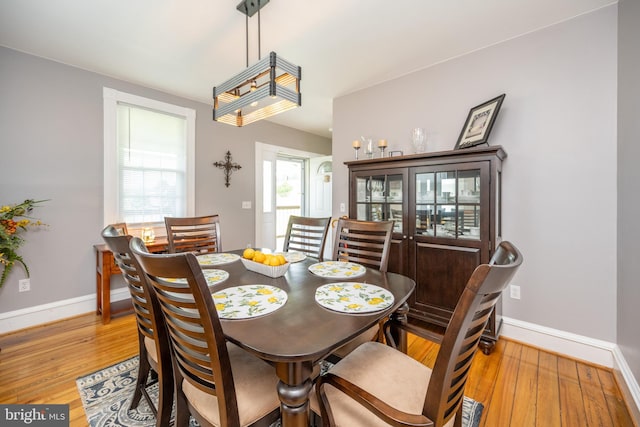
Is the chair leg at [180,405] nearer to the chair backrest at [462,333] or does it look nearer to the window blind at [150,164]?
the chair backrest at [462,333]

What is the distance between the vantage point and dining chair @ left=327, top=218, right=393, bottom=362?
1.83 m

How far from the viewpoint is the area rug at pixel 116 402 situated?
1.48 m

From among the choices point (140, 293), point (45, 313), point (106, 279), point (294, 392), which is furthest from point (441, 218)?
point (45, 313)

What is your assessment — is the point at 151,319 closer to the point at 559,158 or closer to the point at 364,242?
the point at 364,242

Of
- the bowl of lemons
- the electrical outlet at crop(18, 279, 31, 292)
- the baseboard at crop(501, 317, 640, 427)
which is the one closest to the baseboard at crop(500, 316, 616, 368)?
the baseboard at crop(501, 317, 640, 427)

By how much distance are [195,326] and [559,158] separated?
2.74m

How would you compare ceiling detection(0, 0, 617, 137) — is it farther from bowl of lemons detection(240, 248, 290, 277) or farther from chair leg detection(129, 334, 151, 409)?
chair leg detection(129, 334, 151, 409)

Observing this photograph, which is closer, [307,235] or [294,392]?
[294,392]

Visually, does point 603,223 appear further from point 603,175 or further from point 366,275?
point 366,275

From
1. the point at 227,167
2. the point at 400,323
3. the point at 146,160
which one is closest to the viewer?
the point at 400,323

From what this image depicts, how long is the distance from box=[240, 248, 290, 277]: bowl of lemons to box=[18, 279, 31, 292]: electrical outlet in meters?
2.49

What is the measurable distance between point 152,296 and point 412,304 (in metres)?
2.17

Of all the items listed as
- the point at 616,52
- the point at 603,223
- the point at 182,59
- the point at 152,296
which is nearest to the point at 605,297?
the point at 603,223

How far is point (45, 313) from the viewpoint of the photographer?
266cm
